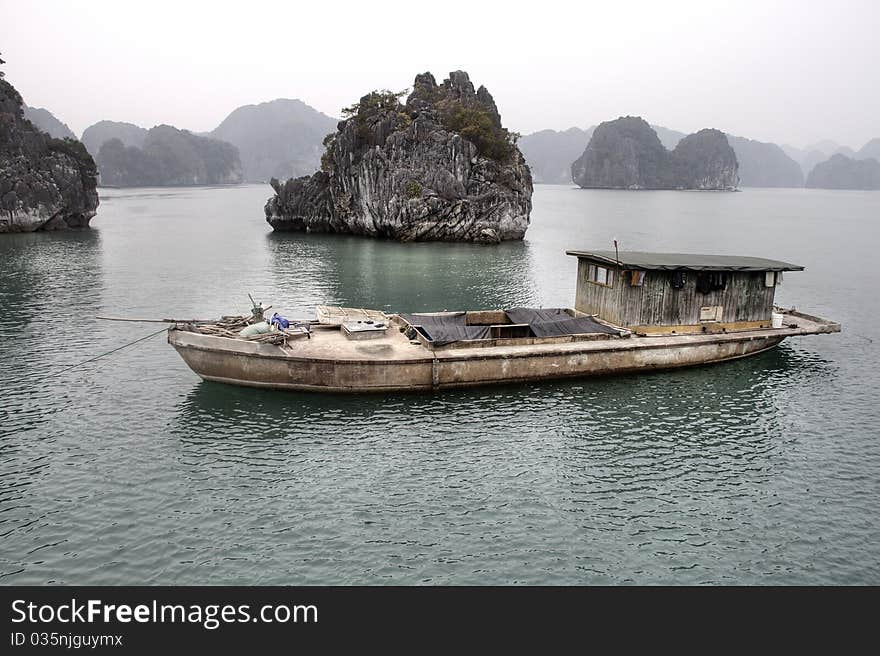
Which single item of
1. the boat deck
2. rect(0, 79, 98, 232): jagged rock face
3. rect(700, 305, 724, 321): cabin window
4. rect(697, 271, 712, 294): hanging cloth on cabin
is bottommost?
the boat deck

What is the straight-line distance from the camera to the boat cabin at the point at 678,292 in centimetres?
2694

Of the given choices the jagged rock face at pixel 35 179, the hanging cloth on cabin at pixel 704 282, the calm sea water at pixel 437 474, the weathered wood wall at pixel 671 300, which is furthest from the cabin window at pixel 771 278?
the jagged rock face at pixel 35 179

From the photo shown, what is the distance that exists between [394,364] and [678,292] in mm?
14140

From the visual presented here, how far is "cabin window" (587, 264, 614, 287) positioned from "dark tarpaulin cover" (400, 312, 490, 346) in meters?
6.78

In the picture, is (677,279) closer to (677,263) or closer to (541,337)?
(677,263)

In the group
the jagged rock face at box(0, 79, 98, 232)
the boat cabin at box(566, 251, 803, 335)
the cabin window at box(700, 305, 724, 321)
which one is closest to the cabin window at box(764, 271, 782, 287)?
the boat cabin at box(566, 251, 803, 335)

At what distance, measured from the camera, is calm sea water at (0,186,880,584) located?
13.9m

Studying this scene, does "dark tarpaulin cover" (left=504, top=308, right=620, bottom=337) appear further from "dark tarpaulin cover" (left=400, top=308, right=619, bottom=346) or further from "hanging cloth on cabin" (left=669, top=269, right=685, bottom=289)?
"hanging cloth on cabin" (left=669, top=269, right=685, bottom=289)

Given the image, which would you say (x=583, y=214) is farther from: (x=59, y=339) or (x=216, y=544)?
(x=216, y=544)

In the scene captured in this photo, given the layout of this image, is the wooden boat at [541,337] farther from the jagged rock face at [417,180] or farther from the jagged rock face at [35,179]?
the jagged rock face at [35,179]

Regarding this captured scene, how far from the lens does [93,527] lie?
1496 centimetres

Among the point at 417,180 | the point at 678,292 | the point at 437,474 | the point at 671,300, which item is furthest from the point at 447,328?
the point at 417,180

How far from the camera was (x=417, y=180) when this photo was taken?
8219 cm

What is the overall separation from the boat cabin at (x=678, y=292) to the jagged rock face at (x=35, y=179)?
287 feet
